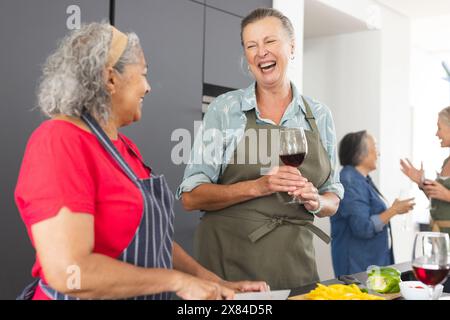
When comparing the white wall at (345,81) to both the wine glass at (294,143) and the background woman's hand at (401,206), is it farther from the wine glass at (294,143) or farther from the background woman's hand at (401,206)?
the wine glass at (294,143)

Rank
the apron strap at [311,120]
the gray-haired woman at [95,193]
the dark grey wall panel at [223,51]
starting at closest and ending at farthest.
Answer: the gray-haired woman at [95,193] → the apron strap at [311,120] → the dark grey wall panel at [223,51]

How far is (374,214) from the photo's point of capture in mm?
3521

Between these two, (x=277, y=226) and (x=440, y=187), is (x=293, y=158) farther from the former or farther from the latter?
(x=440, y=187)

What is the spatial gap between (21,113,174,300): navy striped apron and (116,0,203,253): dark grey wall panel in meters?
1.30

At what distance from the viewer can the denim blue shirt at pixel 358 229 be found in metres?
3.41

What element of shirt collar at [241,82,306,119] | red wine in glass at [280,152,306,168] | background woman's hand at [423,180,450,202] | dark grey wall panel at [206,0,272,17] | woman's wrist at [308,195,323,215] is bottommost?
woman's wrist at [308,195,323,215]

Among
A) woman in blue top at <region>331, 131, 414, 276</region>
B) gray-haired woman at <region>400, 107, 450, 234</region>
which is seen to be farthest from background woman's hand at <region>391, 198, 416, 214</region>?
gray-haired woman at <region>400, 107, 450, 234</region>

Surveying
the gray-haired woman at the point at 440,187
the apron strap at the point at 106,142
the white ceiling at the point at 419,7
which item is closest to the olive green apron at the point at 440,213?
the gray-haired woman at the point at 440,187

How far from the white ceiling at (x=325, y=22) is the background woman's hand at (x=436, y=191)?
1.60m

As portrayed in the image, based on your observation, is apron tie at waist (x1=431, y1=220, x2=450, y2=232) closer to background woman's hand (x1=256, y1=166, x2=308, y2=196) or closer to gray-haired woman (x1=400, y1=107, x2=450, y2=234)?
gray-haired woman (x1=400, y1=107, x2=450, y2=234)

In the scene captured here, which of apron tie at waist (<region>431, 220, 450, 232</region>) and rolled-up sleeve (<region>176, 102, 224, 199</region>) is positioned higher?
rolled-up sleeve (<region>176, 102, 224, 199</region>)

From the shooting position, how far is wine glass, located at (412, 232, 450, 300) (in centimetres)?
101

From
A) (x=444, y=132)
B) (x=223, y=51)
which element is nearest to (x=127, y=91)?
(x=223, y=51)
